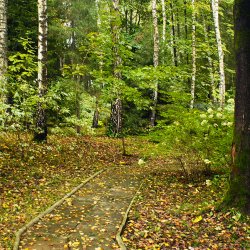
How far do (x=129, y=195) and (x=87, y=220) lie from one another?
6.75 feet

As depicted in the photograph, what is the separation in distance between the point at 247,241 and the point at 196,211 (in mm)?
1532

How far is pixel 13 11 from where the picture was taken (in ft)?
52.5

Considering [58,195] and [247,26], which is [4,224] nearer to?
[58,195]

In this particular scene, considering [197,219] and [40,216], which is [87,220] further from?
[197,219]

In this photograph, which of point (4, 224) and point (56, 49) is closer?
point (4, 224)

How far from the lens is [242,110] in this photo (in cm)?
595

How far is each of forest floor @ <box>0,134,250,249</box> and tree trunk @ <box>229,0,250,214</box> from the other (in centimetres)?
46

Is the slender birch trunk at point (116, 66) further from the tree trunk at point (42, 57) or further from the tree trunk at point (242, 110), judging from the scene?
the tree trunk at point (242, 110)

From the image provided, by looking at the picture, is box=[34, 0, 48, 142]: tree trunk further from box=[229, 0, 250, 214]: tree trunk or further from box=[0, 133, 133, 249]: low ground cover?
box=[229, 0, 250, 214]: tree trunk

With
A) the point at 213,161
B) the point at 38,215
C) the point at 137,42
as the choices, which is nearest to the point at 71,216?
the point at 38,215

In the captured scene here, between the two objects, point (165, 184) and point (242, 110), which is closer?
point (242, 110)

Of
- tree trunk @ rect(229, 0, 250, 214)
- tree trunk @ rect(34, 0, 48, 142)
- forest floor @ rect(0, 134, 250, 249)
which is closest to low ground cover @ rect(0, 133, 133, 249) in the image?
forest floor @ rect(0, 134, 250, 249)

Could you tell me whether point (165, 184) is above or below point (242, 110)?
below

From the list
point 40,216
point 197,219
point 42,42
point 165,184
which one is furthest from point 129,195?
point 42,42
